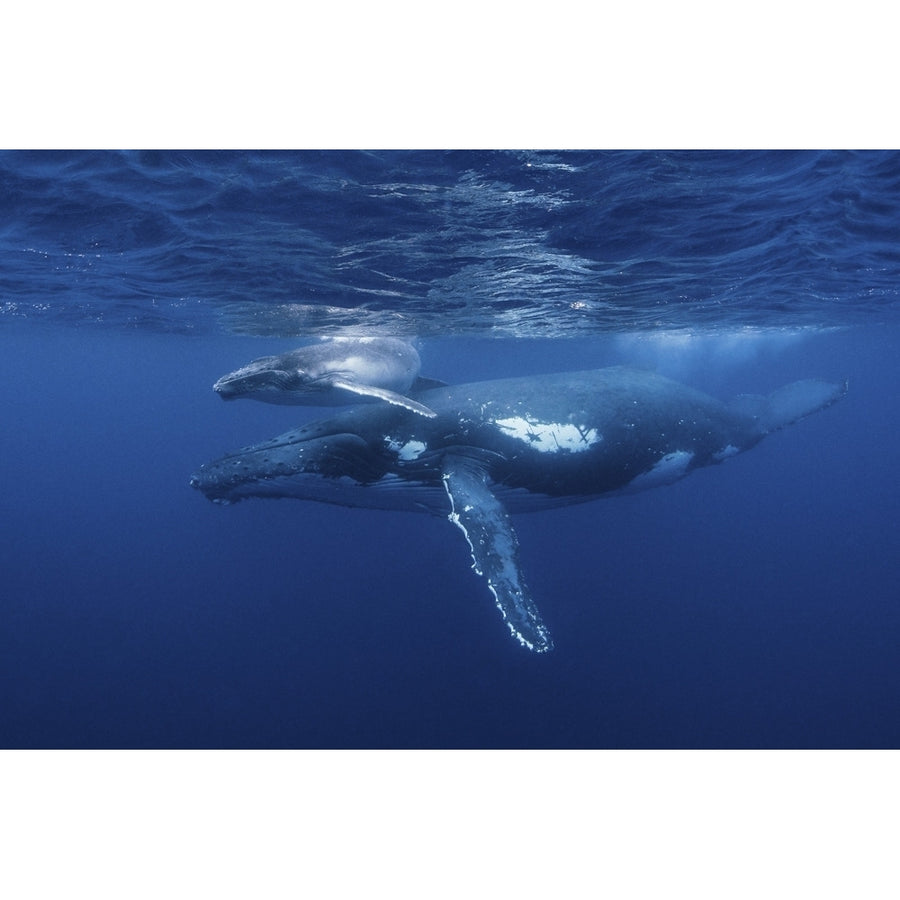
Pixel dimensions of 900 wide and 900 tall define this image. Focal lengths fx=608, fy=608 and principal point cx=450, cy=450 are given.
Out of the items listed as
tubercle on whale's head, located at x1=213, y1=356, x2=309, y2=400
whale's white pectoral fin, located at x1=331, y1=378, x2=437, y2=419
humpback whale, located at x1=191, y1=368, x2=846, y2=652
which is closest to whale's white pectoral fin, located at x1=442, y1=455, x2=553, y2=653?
humpback whale, located at x1=191, y1=368, x2=846, y2=652

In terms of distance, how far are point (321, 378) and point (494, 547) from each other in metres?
3.06

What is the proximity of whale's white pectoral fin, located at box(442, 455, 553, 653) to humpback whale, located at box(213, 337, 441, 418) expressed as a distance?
1.15 m

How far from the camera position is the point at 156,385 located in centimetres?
8069

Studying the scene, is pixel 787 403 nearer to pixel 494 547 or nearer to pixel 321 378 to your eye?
pixel 494 547

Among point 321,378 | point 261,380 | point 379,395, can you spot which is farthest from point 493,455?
point 261,380

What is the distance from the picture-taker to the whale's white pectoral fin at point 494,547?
7.08m

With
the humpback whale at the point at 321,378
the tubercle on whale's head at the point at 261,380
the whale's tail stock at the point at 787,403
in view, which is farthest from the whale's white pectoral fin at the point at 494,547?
the whale's tail stock at the point at 787,403

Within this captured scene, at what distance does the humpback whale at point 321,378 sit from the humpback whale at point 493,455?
597 mm

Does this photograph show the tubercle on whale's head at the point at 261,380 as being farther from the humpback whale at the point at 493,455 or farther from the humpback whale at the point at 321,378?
the humpback whale at the point at 493,455

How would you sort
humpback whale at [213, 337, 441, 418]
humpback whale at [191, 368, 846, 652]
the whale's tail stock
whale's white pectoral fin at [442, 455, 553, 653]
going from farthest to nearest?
the whale's tail stock, humpback whale at [191, 368, 846, 652], humpback whale at [213, 337, 441, 418], whale's white pectoral fin at [442, 455, 553, 653]

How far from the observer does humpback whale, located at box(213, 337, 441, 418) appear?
7.41 meters

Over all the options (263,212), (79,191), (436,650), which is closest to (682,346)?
(436,650)

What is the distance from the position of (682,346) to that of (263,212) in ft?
91.0

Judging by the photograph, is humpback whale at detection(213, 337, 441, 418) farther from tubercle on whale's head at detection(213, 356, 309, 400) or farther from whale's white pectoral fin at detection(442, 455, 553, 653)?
whale's white pectoral fin at detection(442, 455, 553, 653)
